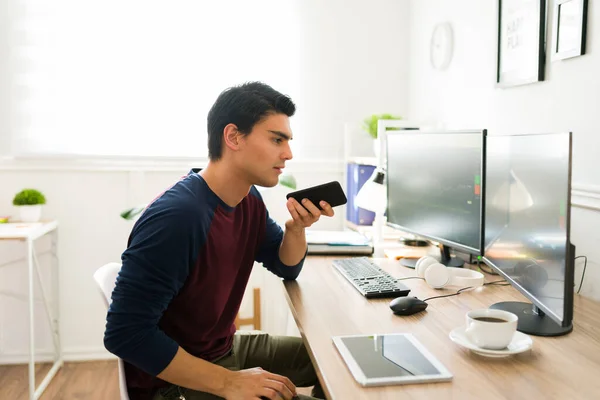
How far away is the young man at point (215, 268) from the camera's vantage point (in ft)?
3.67

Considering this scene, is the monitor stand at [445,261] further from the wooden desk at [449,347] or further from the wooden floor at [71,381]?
the wooden floor at [71,381]

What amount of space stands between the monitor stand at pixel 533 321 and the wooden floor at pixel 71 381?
1857mm

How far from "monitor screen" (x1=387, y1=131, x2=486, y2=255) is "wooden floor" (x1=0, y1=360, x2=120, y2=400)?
154 cm

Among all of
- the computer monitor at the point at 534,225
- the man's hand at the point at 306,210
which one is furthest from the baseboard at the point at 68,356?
the computer monitor at the point at 534,225

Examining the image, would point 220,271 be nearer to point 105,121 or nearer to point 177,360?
point 177,360

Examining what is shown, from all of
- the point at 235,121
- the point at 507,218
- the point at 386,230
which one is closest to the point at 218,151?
the point at 235,121

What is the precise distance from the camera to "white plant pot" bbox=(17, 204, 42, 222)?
260cm

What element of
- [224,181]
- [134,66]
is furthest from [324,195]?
[134,66]

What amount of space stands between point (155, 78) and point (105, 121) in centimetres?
33

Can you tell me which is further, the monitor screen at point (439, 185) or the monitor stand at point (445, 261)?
the monitor stand at point (445, 261)

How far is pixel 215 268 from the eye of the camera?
130cm

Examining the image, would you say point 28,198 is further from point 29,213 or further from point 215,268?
point 215,268

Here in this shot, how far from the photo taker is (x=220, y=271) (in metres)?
1.32

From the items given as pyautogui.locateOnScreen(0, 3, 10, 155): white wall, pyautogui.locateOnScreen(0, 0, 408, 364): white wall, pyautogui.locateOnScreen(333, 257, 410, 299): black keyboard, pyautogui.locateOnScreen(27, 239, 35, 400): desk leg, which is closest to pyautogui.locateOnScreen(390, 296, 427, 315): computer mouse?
pyautogui.locateOnScreen(333, 257, 410, 299): black keyboard
